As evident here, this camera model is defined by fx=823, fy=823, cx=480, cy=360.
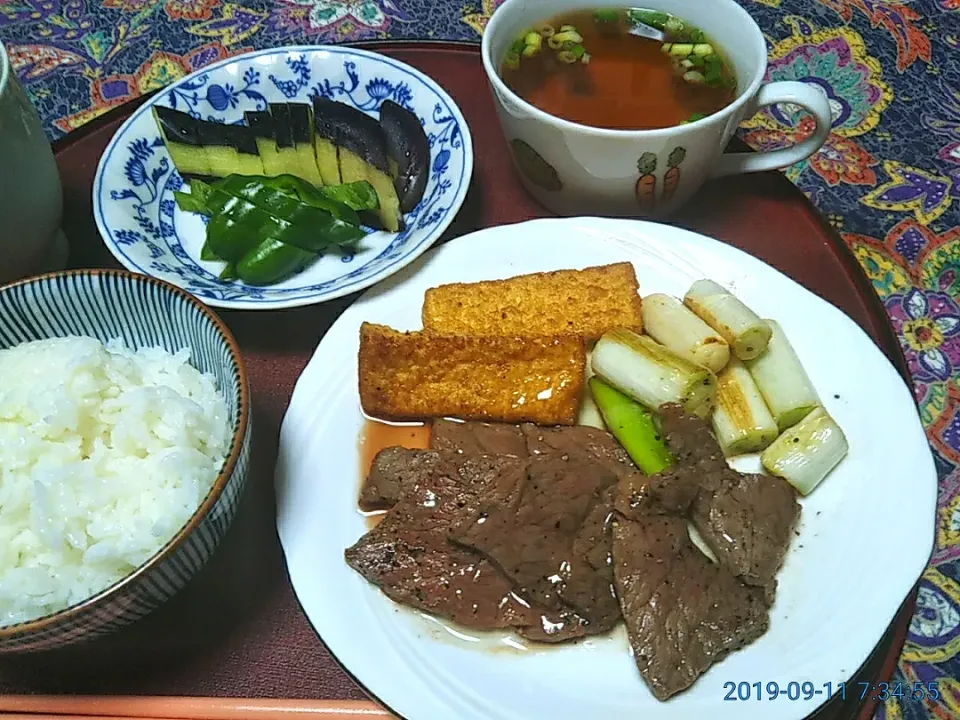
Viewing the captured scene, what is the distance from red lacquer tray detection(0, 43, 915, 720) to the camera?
1.42 meters

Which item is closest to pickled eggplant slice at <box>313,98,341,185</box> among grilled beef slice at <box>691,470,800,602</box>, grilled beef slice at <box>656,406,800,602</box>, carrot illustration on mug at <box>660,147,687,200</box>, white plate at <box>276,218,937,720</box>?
white plate at <box>276,218,937,720</box>

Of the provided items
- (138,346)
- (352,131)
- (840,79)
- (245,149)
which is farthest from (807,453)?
(840,79)

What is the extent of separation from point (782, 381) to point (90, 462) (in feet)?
4.24

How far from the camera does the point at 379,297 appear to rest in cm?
181

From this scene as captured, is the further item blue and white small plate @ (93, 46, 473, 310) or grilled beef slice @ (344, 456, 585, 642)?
blue and white small plate @ (93, 46, 473, 310)

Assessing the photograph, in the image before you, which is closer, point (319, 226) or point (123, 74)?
point (319, 226)

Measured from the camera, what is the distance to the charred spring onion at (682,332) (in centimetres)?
164

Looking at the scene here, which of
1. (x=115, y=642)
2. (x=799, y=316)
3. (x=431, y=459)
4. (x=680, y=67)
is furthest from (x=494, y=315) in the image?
(x=115, y=642)

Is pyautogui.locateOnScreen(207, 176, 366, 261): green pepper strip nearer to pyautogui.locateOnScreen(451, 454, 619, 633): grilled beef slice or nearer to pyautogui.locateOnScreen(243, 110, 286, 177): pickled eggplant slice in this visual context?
pyautogui.locateOnScreen(243, 110, 286, 177): pickled eggplant slice

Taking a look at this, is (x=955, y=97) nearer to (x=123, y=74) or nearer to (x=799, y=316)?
(x=799, y=316)

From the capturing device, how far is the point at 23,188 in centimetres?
167

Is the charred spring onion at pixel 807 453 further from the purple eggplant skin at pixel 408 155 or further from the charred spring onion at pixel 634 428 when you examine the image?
the purple eggplant skin at pixel 408 155

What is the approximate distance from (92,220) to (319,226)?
26.1 inches

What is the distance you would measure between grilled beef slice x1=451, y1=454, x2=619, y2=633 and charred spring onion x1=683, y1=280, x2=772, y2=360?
41 cm
